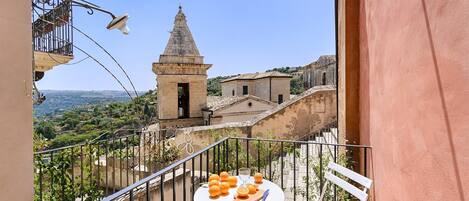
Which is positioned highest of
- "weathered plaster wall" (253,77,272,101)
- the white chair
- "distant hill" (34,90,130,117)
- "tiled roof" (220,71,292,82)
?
"tiled roof" (220,71,292,82)

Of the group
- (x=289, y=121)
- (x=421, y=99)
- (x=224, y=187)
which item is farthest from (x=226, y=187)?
(x=289, y=121)

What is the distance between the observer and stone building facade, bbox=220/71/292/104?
25.7m

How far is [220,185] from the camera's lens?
2.33 meters

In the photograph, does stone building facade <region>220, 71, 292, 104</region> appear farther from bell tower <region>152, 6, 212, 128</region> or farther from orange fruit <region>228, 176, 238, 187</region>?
orange fruit <region>228, 176, 238, 187</region>

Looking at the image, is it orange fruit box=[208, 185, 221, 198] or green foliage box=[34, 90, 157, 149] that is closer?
orange fruit box=[208, 185, 221, 198]

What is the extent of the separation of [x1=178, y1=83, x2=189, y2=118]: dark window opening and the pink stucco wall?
12.2 m

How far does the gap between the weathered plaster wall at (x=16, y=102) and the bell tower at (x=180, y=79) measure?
438 inches

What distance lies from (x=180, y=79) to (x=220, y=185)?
464 inches

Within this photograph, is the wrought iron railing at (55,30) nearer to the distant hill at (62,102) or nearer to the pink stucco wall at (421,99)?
the distant hill at (62,102)

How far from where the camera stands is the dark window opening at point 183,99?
14414 mm

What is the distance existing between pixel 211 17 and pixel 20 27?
61.4 ft

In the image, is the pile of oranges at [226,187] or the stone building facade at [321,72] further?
the stone building facade at [321,72]

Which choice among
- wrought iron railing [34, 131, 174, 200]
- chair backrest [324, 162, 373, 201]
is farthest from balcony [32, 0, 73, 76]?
chair backrest [324, 162, 373, 201]

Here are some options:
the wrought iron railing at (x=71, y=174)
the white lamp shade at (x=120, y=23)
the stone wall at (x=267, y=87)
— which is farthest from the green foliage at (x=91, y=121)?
the stone wall at (x=267, y=87)
